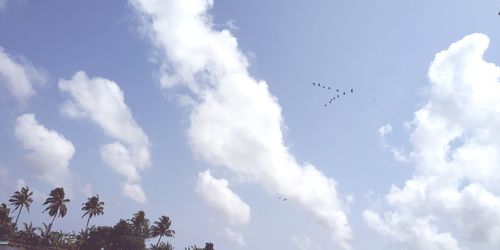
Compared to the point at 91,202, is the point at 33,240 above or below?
below

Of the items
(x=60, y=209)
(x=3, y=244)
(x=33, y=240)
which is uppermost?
(x=60, y=209)

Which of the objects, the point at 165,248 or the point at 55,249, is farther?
the point at 165,248

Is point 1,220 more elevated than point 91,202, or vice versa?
point 91,202

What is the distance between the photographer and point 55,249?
85.9m

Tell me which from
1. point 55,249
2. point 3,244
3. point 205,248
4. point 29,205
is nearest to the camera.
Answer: point 3,244

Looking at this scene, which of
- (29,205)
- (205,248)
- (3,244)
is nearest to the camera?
(3,244)

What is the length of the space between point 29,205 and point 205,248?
137ft

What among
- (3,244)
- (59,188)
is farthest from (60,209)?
(3,244)

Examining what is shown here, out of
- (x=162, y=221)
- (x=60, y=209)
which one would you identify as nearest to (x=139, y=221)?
(x=162, y=221)

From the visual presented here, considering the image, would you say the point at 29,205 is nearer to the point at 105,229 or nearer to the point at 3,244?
the point at 105,229

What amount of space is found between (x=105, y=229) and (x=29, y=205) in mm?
20576

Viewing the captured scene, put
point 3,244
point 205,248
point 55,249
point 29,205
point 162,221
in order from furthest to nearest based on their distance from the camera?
point 162,221 < point 29,205 < point 205,248 < point 55,249 < point 3,244

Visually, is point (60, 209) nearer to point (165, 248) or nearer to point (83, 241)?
point (83, 241)

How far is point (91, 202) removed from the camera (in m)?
98.5
